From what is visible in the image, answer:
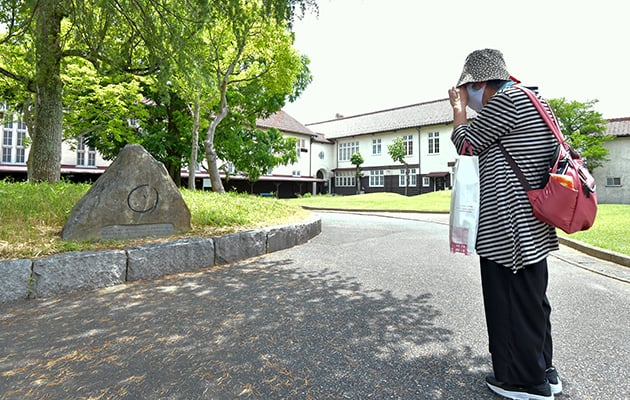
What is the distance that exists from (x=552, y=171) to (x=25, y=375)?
10.8 ft

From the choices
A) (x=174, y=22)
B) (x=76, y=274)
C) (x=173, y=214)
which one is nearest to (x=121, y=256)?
(x=76, y=274)

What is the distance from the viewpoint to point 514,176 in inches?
75.9

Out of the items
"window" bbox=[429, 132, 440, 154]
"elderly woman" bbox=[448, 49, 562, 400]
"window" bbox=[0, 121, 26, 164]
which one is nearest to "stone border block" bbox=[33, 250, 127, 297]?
"elderly woman" bbox=[448, 49, 562, 400]

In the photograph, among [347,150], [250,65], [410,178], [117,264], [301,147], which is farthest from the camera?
[347,150]

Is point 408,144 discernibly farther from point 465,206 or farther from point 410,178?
point 465,206

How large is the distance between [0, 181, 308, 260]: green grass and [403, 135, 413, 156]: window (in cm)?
3127

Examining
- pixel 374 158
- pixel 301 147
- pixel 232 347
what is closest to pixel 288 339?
pixel 232 347

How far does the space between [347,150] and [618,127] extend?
2643 cm

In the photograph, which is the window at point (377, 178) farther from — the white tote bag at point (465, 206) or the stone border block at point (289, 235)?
the white tote bag at point (465, 206)

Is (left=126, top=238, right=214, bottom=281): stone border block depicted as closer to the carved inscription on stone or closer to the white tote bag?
the carved inscription on stone

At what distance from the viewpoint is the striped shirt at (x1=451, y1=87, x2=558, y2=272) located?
1.88 m

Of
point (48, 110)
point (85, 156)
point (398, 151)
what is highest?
point (398, 151)

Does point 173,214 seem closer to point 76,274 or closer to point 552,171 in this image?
point 76,274

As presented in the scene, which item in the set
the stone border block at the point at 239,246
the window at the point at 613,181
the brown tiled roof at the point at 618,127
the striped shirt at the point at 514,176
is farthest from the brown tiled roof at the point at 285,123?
the striped shirt at the point at 514,176
